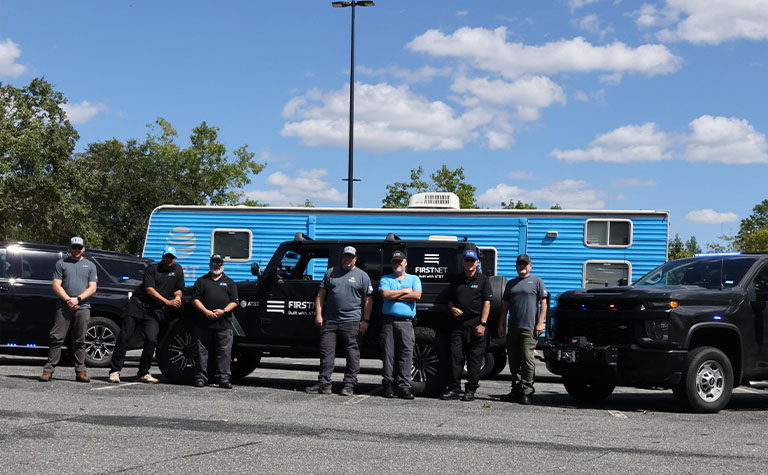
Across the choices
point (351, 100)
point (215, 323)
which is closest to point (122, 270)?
point (215, 323)

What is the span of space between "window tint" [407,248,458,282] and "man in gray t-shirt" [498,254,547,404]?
0.88 m

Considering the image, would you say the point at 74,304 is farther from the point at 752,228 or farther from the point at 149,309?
the point at 752,228

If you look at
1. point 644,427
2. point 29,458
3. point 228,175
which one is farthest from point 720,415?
point 228,175

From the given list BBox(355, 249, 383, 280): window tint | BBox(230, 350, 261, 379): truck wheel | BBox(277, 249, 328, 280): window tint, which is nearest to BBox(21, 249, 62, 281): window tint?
BBox(230, 350, 261, 379): truck wheel

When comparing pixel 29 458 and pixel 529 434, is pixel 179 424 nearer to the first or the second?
pixel 29 458

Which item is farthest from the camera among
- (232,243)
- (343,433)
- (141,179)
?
(141,179)

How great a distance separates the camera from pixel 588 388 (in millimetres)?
11023

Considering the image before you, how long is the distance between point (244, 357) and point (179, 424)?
4.47 m

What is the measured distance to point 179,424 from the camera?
789 centimetres

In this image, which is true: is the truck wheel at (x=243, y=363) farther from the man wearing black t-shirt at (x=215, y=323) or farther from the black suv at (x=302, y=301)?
the man wearing black t-shirt at (x=215, y=323)

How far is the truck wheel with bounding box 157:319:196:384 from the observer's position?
11484mm

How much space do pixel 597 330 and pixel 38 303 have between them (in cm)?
816

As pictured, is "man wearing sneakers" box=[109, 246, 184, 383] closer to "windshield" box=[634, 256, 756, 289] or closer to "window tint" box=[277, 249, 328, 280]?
"window tint" box=[277, 249, 328, 280]

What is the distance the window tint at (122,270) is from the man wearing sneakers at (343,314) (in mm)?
4443
